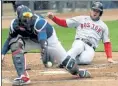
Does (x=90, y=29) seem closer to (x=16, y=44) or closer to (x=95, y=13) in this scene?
(x=95, y=13)

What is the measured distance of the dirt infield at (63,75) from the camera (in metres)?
6.31

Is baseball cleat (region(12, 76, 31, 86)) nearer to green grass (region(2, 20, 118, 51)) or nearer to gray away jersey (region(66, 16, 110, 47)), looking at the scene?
gray away jersey (region(66, 16, 110, 47))

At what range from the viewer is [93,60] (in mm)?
8727

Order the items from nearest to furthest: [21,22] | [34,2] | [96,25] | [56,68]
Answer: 1. [21,22]
2. [56,68]
3. [96,25]
4. [34,2]

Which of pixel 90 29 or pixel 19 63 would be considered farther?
pixel 90 29

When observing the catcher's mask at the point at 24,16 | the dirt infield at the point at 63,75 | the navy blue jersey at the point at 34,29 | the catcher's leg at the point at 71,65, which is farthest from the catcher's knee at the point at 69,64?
the catcher's mask at the point at 24,16

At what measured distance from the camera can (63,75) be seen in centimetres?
704

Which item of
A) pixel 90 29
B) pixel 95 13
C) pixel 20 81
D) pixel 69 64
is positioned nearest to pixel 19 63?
pixel 20 81

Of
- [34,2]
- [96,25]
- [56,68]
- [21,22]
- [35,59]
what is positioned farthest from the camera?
[34,2]

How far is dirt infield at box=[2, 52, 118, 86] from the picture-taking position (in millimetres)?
6312

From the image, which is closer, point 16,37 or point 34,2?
point 16,37

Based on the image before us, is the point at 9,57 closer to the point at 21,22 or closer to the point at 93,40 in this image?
the point at 93,40

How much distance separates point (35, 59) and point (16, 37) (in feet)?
8.54

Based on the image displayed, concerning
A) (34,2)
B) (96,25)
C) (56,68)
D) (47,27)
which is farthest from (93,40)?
(34,2)
